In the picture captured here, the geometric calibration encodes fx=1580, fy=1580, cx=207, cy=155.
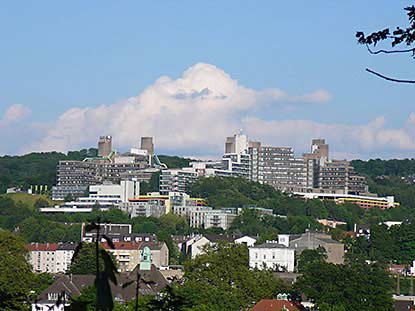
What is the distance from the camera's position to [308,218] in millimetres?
186500

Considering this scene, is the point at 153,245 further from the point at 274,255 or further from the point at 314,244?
the point at 314,244

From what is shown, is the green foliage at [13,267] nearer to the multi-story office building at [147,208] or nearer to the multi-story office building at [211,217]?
the multi-story office building at [211,217]

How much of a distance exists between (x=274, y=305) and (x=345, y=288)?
505 centimetres

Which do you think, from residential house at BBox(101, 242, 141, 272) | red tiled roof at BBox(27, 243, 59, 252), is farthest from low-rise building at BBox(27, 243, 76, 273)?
residential house at BBox(101, 242, 141, 272)

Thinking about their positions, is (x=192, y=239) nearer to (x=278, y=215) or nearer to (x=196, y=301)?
(x=278, y=215)

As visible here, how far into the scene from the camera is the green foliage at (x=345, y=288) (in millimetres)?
78812

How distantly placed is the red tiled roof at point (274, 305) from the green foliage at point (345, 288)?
145 centimetres

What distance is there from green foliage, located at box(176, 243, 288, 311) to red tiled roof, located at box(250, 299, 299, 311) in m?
1.08

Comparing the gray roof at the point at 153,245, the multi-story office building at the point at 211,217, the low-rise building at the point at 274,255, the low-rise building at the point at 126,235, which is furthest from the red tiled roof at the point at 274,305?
the multi-story office building at the point at 211,217

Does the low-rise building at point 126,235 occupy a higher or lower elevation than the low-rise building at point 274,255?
higher

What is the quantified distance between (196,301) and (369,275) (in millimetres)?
18630

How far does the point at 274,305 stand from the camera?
7875 centimetres

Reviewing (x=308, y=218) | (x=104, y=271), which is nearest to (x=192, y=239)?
(x=308, y=218)

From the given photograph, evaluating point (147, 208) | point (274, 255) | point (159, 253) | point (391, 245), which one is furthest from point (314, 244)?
point (147, 208)
